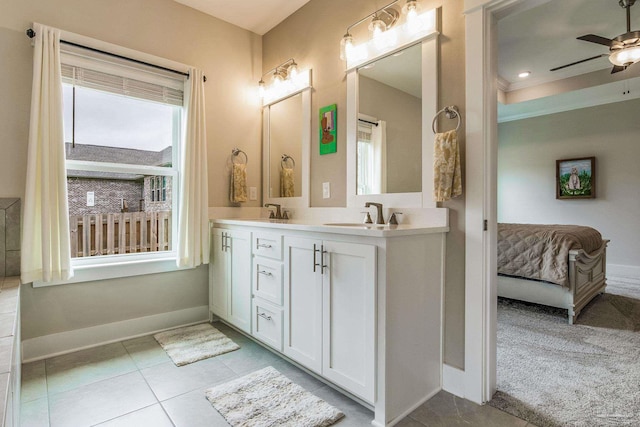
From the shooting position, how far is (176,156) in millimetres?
2811

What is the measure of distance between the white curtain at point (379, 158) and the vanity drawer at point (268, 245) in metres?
0.73

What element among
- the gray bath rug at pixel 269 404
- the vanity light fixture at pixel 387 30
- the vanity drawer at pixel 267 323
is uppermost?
the vanity light fixture at pixel 387 30

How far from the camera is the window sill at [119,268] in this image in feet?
7.55

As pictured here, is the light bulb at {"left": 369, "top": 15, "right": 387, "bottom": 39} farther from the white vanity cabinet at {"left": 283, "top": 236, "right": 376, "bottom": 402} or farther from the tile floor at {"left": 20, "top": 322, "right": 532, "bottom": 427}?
the tile floor at {"left": 20, "top": 322, "right": 532, "bottom": 427}

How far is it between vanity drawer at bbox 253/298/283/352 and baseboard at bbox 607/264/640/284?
5.14 m

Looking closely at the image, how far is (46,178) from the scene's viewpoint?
206 centimetres

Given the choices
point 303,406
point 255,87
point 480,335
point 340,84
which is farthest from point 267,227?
point 255,87

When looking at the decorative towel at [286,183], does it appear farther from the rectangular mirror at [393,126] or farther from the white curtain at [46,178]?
the white curtain at [46,178]

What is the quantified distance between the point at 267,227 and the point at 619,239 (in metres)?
5.62

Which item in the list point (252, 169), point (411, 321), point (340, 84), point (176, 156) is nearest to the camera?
point (411, 321)

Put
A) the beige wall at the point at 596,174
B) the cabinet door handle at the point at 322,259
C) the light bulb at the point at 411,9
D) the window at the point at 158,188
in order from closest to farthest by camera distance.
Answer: the cabinet door handle at the point at 322,259, the light bulb at the point at 411,9, the window at the point at 158,188, the beige wall at the point at 596,174

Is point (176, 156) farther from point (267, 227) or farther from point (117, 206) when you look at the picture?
point (267, 227)

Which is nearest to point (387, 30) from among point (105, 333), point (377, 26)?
point (377, 26)

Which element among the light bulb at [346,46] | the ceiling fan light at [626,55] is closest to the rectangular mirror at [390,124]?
the light bulb at [346,46]
